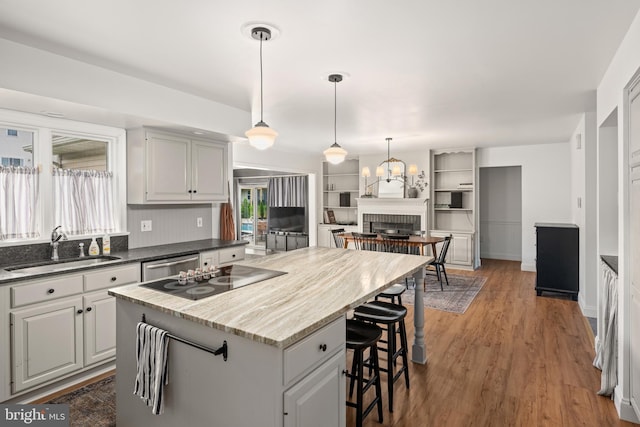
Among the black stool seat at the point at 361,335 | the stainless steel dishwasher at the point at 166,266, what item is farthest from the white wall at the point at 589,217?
the stainless steel dishwasher at the point at 166,266

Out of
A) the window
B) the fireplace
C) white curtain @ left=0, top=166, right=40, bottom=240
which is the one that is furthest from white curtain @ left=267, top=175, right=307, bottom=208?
white curtain @ left=0, top=166, right=40, bottom=240

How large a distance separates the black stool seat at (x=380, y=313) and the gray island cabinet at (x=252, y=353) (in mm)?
337

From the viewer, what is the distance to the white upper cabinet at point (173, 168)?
11.7 feet

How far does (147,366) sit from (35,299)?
1.28m

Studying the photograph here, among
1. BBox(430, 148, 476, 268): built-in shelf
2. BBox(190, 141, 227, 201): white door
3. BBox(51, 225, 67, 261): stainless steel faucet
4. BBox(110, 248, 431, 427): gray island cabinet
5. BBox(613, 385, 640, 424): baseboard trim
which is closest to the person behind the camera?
BBox(110, 248, 431, 427): gray island cabinet

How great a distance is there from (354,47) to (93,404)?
10.0ft

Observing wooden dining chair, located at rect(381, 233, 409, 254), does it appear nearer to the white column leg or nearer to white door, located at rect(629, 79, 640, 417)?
the white column leg

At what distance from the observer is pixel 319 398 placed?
167cm

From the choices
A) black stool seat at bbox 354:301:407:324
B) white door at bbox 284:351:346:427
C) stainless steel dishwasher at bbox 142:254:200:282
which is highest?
stainless steel dishwasher at bbox 142:254:200:282

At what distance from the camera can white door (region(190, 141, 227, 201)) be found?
4.01m

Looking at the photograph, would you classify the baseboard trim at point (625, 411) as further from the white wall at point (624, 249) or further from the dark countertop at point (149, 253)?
the dark countertop at point (149, 253)

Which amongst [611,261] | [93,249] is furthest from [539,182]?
[93,249]

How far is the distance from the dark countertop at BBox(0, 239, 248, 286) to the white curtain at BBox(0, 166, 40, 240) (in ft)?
1.25

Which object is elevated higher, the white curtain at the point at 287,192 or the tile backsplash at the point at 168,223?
the white curtain at the point at 287,192
